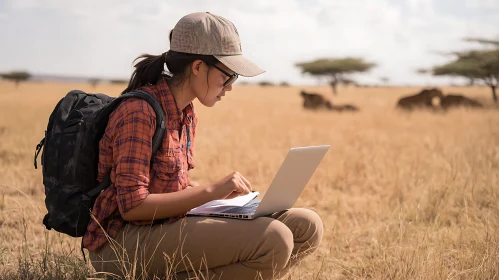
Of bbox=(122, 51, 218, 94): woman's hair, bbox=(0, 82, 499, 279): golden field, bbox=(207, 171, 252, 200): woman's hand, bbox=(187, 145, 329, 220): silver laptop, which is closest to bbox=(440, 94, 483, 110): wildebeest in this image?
bbox=(0, 82, 499, 279): golden field

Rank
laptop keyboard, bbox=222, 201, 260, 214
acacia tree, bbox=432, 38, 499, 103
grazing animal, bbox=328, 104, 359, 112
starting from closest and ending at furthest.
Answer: laptop keyboard, bbox=222, 201, 260, 214
grazing animal, bbox=328, 104, 359, 112
acacia tree, bbox=432, 38, 499, 103

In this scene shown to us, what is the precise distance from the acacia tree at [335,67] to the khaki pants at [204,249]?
3686 cm

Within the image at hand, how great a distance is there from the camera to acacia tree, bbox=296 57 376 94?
1545 inches

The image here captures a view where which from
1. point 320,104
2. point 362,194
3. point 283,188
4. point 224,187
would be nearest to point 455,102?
point 320,104

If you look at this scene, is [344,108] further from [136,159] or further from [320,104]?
[136,159]

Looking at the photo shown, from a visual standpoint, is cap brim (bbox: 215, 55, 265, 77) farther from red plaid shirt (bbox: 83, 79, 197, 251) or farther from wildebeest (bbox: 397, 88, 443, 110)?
wildebeest (bbox: 397, 88, 443, 110)

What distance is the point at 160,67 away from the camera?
8.78 feet

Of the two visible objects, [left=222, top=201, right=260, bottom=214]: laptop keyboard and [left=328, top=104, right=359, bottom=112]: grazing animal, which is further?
[left=328, top=104, right=359, bottom=112]: grazing animal

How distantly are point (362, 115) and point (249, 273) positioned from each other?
14026 millimetres

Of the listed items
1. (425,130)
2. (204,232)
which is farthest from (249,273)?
(425,130)

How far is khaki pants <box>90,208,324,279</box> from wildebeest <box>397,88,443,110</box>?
17339mm

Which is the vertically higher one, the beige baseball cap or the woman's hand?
the beige baseball cap

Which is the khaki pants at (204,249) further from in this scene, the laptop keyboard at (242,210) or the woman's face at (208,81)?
the woman's face at (208,81)

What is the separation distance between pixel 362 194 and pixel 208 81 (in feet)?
13.0
